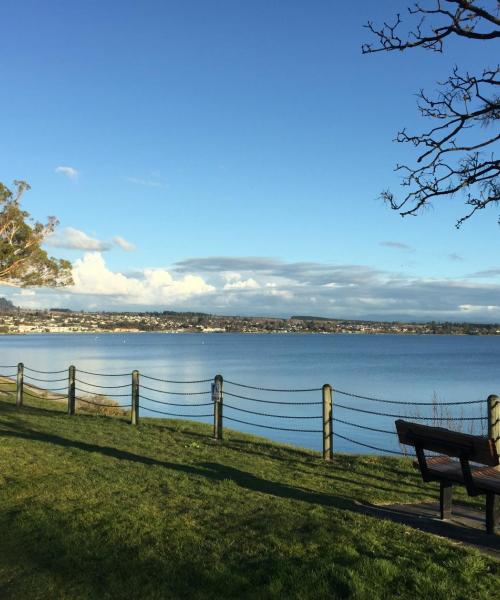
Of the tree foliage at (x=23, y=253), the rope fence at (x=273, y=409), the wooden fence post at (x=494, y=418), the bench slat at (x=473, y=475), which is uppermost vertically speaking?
the tree foliage at (x=23, y=253)

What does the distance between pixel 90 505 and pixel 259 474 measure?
312cm

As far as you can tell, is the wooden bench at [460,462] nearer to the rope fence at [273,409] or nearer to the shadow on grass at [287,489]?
the shadow on grass at [287,489]

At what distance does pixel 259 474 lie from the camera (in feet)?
30.8

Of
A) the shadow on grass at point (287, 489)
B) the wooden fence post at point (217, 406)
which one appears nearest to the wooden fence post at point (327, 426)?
the shadow on grass at point (287, 489)

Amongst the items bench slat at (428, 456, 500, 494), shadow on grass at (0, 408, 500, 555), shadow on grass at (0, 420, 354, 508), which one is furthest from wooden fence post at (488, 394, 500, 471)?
shadow on grass at (0, 420, 354, 508)

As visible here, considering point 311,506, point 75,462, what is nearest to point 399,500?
point 311,506

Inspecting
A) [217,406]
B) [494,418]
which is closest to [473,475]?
[494,418]

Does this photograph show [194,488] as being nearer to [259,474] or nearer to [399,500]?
[259,474]

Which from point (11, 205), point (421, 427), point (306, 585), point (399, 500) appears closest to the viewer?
point (306, 585)

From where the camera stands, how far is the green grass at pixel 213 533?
4691 millimetres

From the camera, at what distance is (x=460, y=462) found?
661 centimetres

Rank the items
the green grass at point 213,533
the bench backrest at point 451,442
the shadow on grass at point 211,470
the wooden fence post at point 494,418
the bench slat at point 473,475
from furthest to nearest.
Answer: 1. the wooden fence post at point 494,418
2. the shadow on grass at point 211,470
3. the bench slat at point 473,475
4. the bench backrest at point 451,442
5. the green grass at point 213,533

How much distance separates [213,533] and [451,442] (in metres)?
2.66

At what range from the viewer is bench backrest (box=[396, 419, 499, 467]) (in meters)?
6.07
